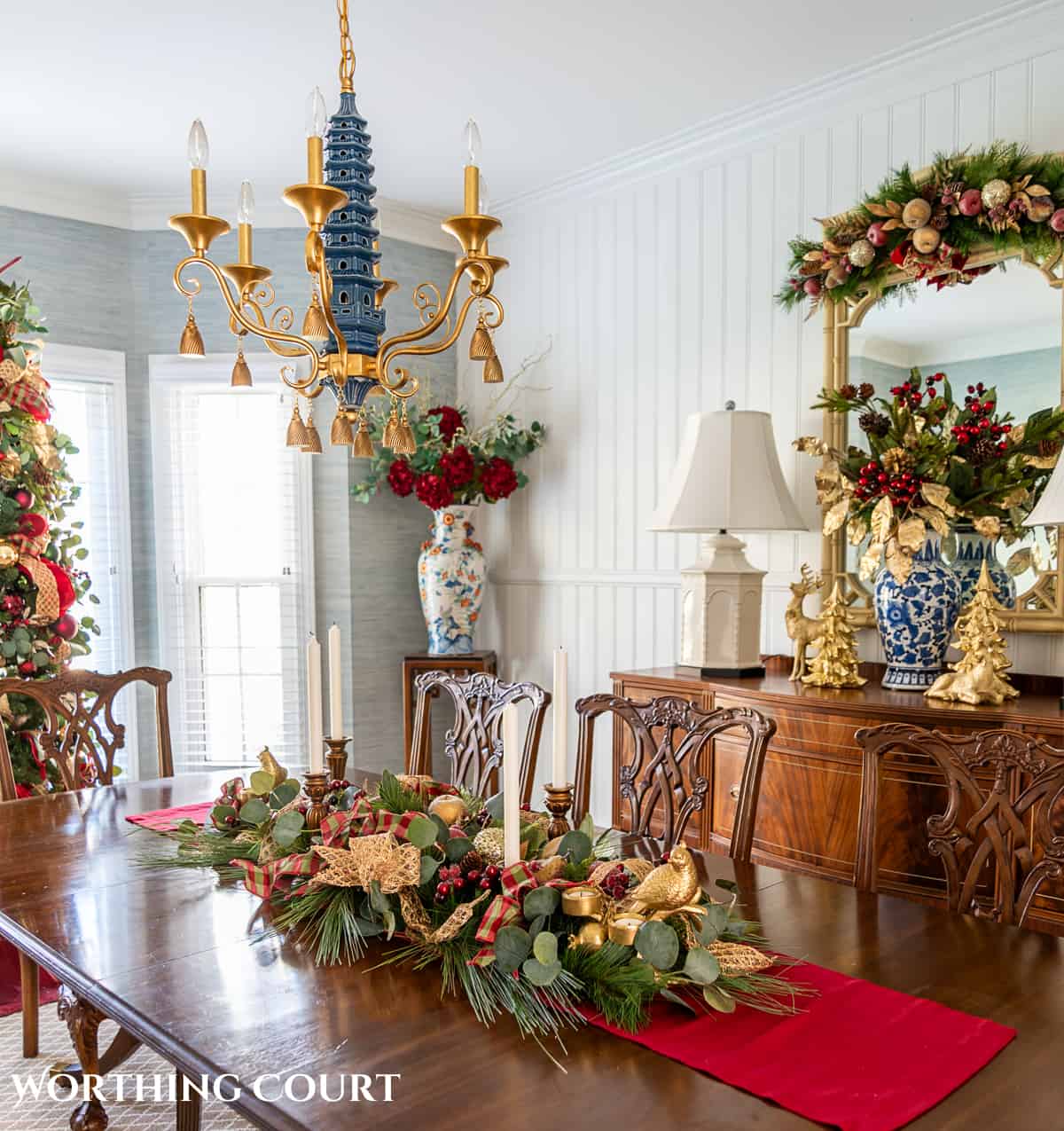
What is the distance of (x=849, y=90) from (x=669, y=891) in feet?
9.16

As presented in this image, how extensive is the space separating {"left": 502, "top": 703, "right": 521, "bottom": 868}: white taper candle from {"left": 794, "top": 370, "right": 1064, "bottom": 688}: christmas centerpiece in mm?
1772

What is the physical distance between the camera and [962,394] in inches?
114

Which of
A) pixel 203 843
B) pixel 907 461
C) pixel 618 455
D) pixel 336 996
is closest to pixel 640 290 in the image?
pixel 618 455

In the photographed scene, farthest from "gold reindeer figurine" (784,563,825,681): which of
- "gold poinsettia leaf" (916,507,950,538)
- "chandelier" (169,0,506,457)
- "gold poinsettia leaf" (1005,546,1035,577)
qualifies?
"chandelier" (169,0,506,457)

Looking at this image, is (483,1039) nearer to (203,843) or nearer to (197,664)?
(203,843)

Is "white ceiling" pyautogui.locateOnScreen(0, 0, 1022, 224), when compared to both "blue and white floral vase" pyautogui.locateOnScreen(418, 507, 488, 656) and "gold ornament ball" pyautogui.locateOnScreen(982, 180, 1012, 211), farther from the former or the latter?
"blue and white floral vase" pyautogui.locateOnScreen(418, 507, 488, 656)

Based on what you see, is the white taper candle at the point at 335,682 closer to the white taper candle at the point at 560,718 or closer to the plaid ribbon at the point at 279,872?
the plaid ribbon at the point at 279,872

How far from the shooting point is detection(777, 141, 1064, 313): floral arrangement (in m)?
2.70

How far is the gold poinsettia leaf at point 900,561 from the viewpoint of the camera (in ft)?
9.00

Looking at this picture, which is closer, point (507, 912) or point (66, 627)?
point (507, 912)

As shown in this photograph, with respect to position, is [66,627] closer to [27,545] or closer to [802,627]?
[27,545]

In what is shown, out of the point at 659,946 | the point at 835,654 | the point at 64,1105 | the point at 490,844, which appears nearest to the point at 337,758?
the point at 490,844

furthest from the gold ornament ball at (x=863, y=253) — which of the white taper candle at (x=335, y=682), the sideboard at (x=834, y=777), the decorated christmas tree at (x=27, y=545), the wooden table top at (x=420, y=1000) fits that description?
the decorated christmas tree at (x=27, y=545)

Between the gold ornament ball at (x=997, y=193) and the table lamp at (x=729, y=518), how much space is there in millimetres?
833
